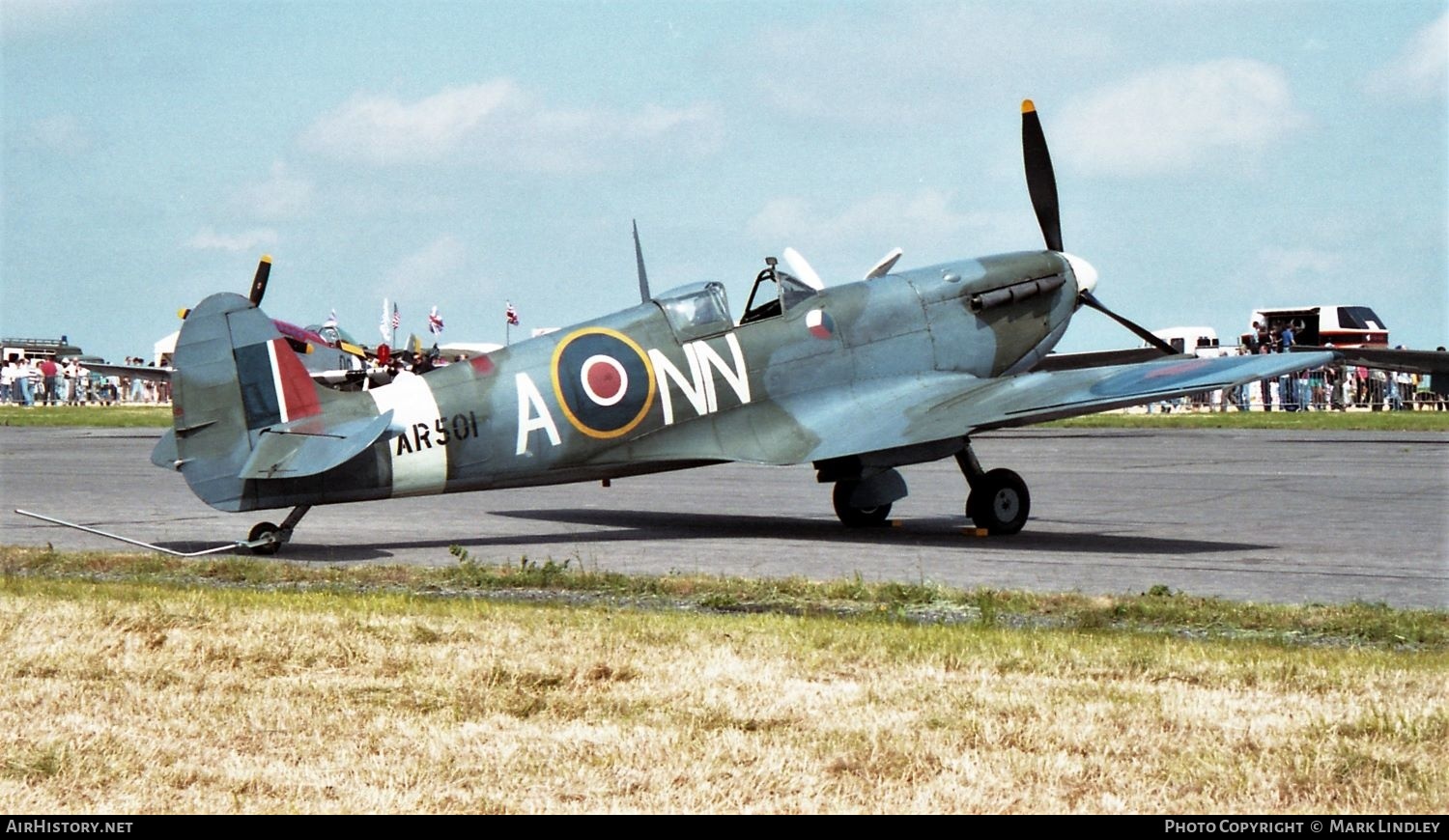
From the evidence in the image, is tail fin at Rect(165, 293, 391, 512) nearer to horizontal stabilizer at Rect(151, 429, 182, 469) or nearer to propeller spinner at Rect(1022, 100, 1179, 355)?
horizontal stabilizer at Rect(151, 429, 182, 469)

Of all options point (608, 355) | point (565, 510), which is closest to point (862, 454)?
point (608, 355)

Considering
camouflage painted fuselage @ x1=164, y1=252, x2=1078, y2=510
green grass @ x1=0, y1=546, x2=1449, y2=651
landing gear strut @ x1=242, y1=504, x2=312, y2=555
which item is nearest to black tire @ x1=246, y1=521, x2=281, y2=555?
landing gear strut @ x1=242, y1=504, x2=312, y2=555

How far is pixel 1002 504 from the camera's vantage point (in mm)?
14656

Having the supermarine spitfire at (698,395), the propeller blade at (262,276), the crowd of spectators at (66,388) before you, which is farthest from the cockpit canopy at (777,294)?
the crowd of spectators at (66,388)

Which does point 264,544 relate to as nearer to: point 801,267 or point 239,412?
point 239,412

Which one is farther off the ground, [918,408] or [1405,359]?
[1405,359]

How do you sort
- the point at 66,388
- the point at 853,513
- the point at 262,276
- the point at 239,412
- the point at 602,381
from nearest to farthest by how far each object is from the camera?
1. the point at 239,412
2. the point at 602,381
3. the point at 853,513
4. the point at 262,276
5. the point at 66,388

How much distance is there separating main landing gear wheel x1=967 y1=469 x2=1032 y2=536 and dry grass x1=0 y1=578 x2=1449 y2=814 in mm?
6097

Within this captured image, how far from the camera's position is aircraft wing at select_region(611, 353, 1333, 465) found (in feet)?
44.1

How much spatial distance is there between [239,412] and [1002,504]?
22.0ft

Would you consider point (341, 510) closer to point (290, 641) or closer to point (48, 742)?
point (290, 641)

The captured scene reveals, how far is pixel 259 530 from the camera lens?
42.2 feet

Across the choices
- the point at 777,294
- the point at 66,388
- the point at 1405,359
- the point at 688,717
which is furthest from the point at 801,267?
the point at 66,388

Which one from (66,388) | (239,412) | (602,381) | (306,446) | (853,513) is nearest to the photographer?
(306,446)
